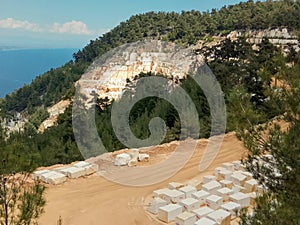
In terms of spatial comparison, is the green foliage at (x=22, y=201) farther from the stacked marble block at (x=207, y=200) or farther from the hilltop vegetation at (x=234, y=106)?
the stacked marble block at (x=207, y=200)

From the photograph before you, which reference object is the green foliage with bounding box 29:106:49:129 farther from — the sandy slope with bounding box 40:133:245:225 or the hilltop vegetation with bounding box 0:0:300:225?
the sandy slope with bounding box 40:133:245:225

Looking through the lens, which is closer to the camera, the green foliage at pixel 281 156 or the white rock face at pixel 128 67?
the green foliage at pixel 281 156

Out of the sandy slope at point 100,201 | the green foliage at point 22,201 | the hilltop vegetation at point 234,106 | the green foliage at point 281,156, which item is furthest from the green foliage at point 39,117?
the green foliage at point 281,156

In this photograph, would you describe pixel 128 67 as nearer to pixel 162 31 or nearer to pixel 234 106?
pixel 162 31

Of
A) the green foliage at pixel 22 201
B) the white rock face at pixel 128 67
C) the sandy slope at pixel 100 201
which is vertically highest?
the white rock face at pixel 128 67

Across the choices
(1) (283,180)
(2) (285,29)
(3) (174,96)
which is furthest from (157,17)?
(1) (283,180)

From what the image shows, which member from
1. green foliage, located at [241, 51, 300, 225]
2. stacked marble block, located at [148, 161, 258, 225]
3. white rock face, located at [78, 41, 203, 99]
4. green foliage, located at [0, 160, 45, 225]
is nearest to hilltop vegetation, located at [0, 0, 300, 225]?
green foliage, located at [241, 51, 300, 225]

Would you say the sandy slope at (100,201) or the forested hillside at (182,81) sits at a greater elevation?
the forested hillside at (182,81)
